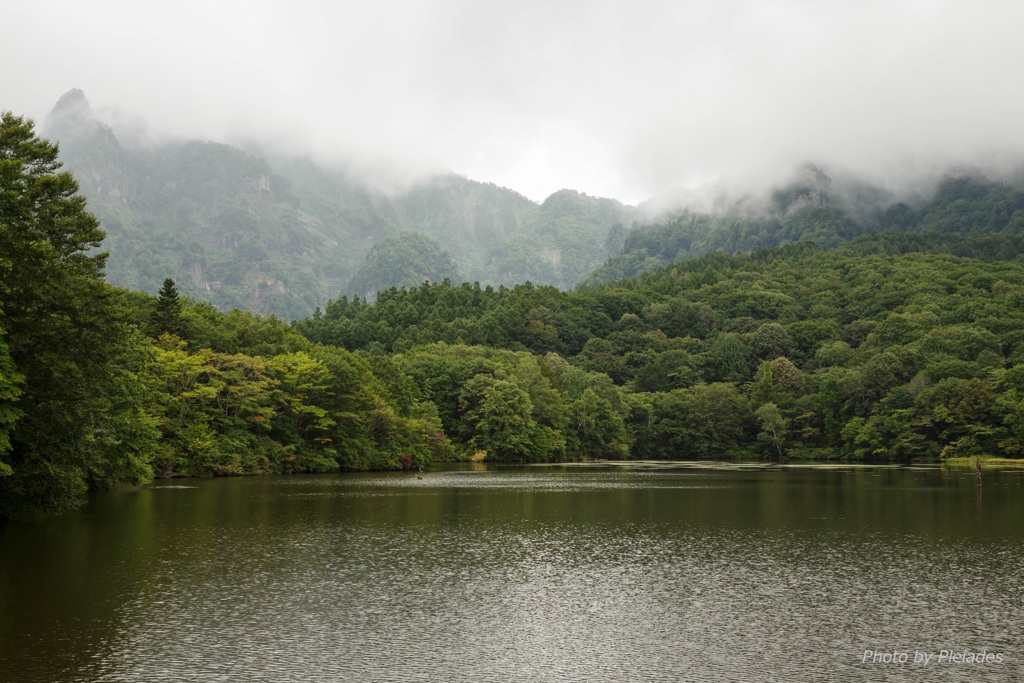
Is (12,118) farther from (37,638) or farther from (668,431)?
(668,431)

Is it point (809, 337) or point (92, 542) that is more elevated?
point (809, 337)

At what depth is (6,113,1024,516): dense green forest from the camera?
36344mm

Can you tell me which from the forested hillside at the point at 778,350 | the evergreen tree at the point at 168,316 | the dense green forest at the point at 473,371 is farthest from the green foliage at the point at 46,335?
the forested hillside at the point at 778,350

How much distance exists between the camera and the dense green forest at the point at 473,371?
119ft

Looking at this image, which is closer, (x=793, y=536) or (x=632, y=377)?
(x=793, y=536)

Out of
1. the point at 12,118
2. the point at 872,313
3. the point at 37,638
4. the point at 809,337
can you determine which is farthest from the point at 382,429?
the point at 872,313

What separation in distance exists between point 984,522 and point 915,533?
6.28 m

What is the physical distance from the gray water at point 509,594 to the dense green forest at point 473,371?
738 cm

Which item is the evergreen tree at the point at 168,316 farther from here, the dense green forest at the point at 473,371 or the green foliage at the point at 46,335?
the green foliage at the point at 46,335

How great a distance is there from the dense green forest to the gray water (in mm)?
7376

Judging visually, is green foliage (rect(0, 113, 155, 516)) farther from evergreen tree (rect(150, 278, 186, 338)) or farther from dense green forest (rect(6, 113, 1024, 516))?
evergreen tree (rect(150, 278, 186, 338))

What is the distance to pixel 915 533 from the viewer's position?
36.2 metres

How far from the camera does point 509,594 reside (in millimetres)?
23469

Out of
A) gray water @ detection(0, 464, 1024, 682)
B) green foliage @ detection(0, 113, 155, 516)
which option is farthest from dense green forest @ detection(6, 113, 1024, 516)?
gray water @ detection(0, 464, 1024, 682)
